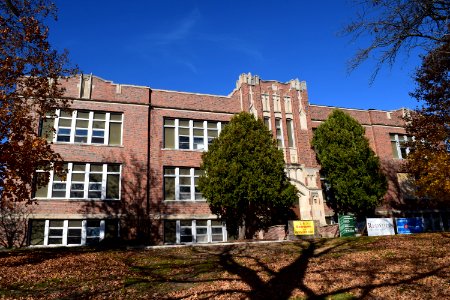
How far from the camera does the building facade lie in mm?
22703

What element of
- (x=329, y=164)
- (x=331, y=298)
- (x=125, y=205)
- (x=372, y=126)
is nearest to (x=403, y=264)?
(x=331, y=298)

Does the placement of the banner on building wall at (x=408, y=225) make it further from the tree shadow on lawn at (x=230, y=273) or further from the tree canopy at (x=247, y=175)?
the tree shadow on lawn at (x=230, y=273)

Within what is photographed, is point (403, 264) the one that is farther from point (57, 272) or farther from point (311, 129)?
point (311, 129)

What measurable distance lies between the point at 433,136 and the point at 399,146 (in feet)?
34.5

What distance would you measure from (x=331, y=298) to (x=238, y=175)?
1223 centimetres

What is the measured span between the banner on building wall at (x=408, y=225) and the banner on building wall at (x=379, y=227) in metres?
0.76

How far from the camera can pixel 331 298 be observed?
998 centimetres

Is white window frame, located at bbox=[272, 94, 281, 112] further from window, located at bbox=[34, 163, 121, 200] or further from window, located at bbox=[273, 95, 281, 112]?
window, located at bbox=[34, 163, 121, 200]

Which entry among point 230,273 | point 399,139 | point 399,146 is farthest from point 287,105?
point 230,273

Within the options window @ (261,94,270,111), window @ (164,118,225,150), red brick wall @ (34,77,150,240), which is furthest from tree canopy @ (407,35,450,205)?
red brick wall @ (34,77,150,240)

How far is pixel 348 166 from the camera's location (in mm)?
25859

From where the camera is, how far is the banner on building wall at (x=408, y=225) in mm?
23234

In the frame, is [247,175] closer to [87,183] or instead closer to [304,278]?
[87,183]

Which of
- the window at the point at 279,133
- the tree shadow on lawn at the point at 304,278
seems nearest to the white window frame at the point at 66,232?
the tree shadow on lawn at the point at 304,278
